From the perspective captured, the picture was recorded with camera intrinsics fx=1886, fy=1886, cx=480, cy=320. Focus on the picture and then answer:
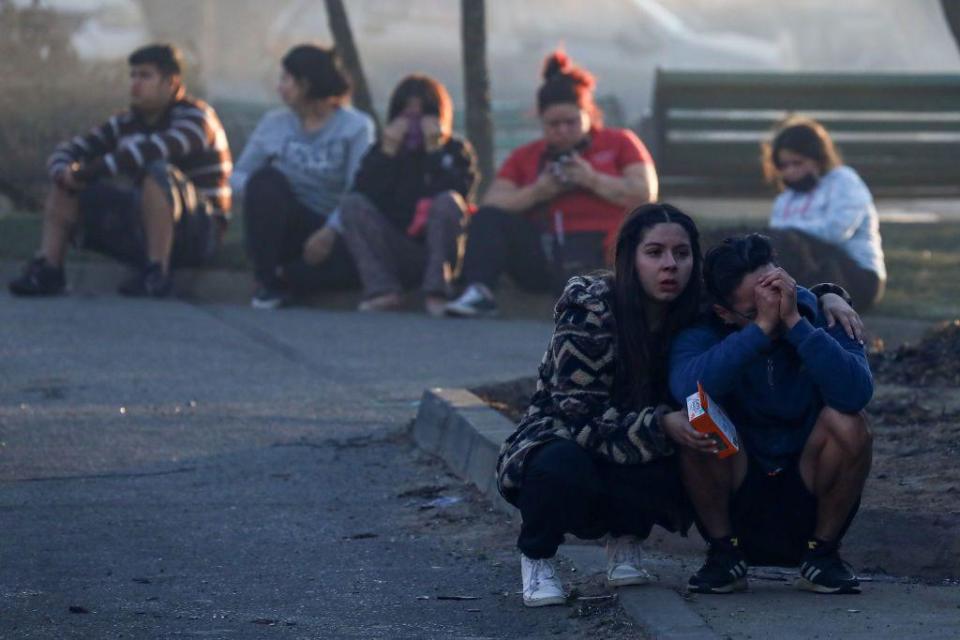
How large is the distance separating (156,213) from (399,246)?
1392 millimetres

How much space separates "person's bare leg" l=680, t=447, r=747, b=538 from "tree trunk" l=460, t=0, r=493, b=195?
826 centimetres

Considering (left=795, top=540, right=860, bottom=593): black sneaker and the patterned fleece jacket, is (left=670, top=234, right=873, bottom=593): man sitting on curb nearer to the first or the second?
(left=795, top=540, right=860, bottom=593): black sneaker

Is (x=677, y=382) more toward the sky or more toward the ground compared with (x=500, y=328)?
more toward the sky

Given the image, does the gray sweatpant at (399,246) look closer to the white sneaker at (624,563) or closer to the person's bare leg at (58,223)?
the person's bare leg at (58,223)

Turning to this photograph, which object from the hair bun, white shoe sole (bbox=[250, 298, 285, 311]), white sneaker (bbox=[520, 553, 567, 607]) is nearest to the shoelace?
white sneaker (bbox=[520, 553, 567, 607])

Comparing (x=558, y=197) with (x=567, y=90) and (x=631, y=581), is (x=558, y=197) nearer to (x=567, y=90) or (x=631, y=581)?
(x=567, y=90)

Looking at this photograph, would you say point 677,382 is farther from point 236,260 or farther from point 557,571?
point 236,260

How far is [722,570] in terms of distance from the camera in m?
4.61

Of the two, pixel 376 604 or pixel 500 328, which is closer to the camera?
pixel 376 604

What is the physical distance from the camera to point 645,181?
9859mm

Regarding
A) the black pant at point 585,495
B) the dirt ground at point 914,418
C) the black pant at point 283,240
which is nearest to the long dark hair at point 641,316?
the black pant at point 585,495

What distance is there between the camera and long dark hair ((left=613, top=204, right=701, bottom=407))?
4645mm

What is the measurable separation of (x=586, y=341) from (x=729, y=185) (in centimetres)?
1025

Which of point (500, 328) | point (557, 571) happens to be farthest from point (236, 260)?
point (557, 571)
